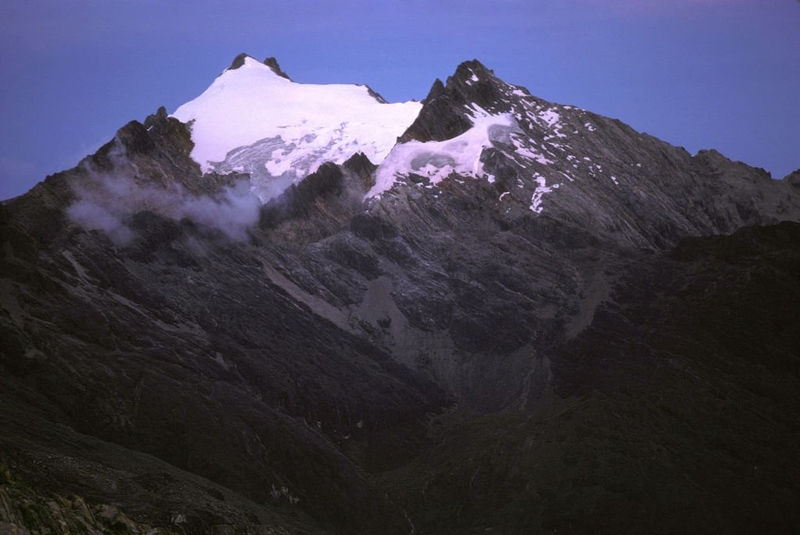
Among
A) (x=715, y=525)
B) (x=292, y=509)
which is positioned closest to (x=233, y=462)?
(x=292, y=509)

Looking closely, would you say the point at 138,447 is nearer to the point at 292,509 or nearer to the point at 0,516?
the point at 292,509

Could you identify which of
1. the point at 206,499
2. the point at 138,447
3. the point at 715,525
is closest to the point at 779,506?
the point at 715,525

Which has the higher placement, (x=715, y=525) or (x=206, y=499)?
(x=715, y=525)

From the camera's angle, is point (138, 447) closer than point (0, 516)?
No

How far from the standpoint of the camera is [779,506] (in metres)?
188

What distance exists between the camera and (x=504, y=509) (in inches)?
7771

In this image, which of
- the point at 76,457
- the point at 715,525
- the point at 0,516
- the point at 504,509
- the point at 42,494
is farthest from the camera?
the point at 504,509

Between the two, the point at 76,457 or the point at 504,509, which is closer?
the point at 76,457

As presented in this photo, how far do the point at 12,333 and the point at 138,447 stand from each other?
31.3 metres

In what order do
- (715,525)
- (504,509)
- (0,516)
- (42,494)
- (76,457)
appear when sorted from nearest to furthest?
(0,516) < (42,494) < (76,457) < (715,525) < (504,509)

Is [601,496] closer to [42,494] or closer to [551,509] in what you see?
[551,509]

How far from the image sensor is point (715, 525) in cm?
18525

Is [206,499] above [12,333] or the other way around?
the other way around

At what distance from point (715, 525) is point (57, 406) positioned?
107 metres
